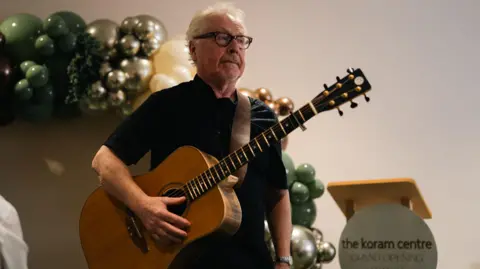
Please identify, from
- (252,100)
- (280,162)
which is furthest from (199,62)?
(280,162)

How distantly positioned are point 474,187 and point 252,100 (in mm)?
2085

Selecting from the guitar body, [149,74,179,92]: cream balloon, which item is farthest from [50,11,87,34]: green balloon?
the guitar body

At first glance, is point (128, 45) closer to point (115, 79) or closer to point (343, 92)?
point (115, 79)

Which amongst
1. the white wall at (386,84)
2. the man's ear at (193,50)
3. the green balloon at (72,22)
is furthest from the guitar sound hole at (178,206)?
the white wall at (386,84)

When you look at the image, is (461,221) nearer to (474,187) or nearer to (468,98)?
(474,187)

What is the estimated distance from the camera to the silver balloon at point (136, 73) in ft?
8.71

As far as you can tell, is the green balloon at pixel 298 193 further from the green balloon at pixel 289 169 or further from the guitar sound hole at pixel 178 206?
the guitar sound hole at pixel 178 206

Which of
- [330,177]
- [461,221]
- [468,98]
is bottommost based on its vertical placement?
[461,221]

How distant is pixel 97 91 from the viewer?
265 centimetres

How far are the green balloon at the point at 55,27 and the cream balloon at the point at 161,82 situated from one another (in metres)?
0.46

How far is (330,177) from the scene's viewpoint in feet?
11.2

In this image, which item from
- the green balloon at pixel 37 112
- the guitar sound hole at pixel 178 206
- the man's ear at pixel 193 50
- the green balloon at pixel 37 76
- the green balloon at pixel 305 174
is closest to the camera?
the guitar sound hole at pixel 178 206

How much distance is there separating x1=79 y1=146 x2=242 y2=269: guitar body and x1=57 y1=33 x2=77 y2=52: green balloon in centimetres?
105

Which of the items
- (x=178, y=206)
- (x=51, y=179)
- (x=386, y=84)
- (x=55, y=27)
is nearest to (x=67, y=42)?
(x=55, y=27)
